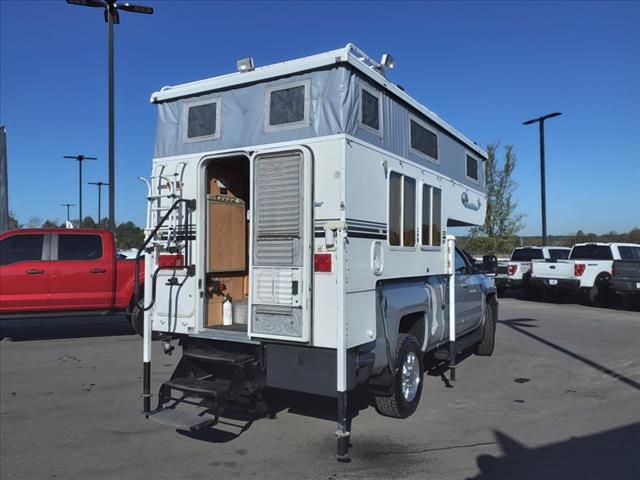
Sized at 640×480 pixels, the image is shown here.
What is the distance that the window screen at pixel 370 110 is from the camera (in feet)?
16.2

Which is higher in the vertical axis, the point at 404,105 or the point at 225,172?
the point at 404,105

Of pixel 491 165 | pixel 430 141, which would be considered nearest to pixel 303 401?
pixel 430 141

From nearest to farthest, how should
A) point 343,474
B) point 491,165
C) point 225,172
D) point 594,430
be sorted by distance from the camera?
point 343,474 → point 594,430 → point 225,172 → point 491,165

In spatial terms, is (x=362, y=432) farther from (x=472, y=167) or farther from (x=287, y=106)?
(x=472, y=167)

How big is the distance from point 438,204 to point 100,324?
30.4ft

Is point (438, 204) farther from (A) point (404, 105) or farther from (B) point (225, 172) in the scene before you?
(B) point (225, 172)

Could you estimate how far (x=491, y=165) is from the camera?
1009 inches

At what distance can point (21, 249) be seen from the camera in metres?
10.3

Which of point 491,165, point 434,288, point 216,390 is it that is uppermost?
point 491,165

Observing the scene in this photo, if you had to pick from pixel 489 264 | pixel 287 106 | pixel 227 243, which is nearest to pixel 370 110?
pixel 287 106

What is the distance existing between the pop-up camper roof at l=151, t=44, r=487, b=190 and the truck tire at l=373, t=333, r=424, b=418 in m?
2.02

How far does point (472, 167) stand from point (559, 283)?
10.7 metres

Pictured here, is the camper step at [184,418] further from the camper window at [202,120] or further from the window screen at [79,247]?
the window screen at [79,247]

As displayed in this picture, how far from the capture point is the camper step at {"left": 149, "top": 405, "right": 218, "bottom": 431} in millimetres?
4715
